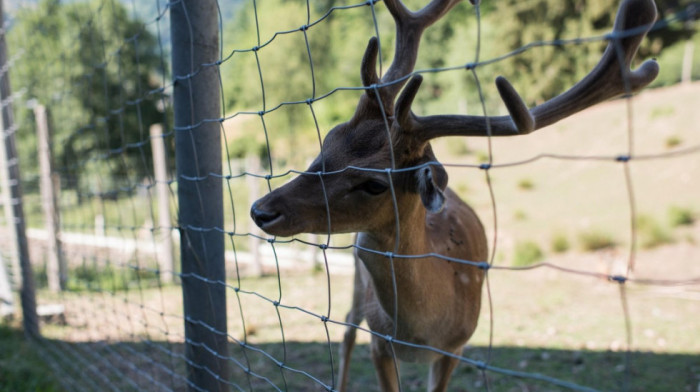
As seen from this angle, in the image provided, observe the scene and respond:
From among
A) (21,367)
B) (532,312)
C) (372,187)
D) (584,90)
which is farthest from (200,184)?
(532,312)

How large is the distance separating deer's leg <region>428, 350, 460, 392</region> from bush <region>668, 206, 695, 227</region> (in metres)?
8.60

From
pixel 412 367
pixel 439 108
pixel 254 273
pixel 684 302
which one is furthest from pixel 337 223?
pixel 439 108

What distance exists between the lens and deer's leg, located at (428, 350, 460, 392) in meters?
2.70

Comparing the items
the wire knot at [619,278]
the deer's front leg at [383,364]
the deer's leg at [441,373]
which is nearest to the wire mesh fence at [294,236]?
the wire knot at [619,278]

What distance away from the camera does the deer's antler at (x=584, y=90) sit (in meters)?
1.30

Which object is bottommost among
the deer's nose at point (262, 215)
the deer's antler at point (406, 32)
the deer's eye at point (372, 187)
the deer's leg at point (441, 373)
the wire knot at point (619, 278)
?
the deer's leg at point (441, 373)

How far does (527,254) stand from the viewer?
923cm

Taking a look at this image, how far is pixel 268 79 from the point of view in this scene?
16719mm

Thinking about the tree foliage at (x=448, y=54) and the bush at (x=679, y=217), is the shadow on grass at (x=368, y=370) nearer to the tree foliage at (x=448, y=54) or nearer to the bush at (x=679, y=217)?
the bush at (x=679, y=217)

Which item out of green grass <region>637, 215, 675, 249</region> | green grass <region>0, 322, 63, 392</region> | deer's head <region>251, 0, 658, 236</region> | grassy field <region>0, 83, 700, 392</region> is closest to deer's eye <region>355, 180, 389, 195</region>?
deer's head <region>251, 0, 658, 236</region>

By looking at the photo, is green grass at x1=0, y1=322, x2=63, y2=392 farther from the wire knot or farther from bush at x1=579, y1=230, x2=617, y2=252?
bush at x1=579, y1=230, x2=617, y2=252

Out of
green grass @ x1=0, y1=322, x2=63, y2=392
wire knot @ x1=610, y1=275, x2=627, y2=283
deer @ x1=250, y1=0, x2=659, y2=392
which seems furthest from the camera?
green grass @ x1=0, y1=322, x2=63, y2=392

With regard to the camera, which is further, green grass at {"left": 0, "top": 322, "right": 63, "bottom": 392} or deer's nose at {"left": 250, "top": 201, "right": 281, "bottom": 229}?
green grass at {"left": 0, "top": 322, "right": 63, "bottom": 392}

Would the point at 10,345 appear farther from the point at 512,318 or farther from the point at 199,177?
the point at 512,318
